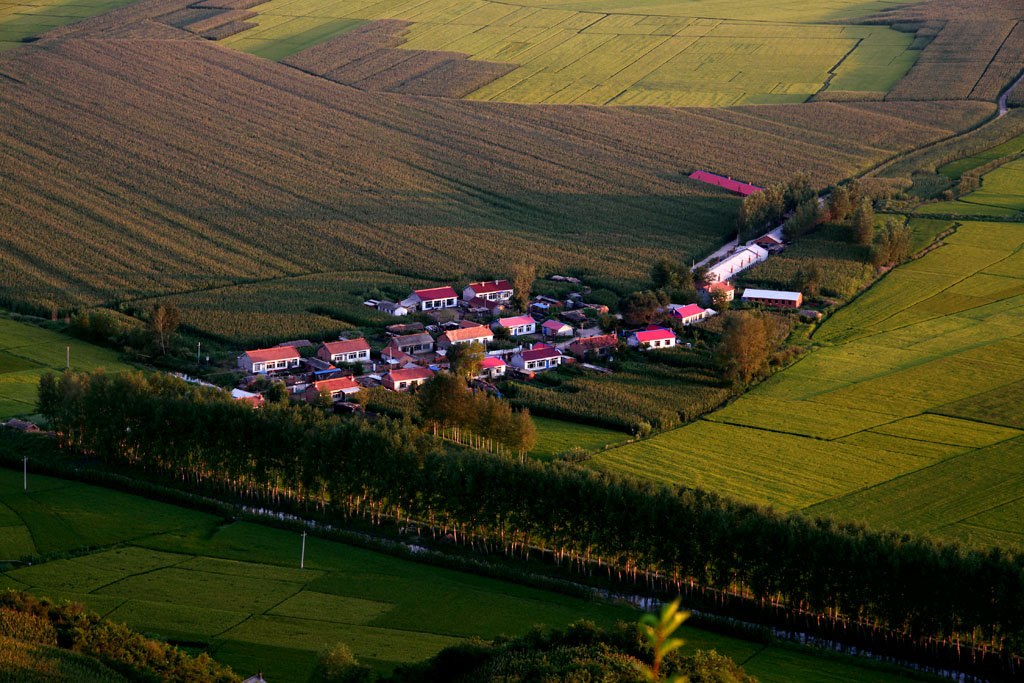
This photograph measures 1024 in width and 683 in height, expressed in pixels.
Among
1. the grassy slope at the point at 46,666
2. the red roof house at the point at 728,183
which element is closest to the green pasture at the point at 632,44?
the red roof house at the point at 728,183

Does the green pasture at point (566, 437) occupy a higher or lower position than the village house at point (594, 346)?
lower

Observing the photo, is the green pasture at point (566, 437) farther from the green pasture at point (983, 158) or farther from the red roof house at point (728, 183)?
the green pasture at point (983, 158)

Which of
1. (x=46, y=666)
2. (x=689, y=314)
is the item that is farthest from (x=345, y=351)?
(x=46, y=666)

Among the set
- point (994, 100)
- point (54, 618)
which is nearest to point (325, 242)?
point (54, 618)

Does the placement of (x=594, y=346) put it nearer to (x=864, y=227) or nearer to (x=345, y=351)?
(x=345, y=351)

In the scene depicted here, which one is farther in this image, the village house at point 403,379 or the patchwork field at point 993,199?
the patchwork field at point 993,199

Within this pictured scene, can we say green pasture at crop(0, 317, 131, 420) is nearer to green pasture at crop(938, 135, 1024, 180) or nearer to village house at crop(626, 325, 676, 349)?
village house at crop(626, 325, 676, 349)
